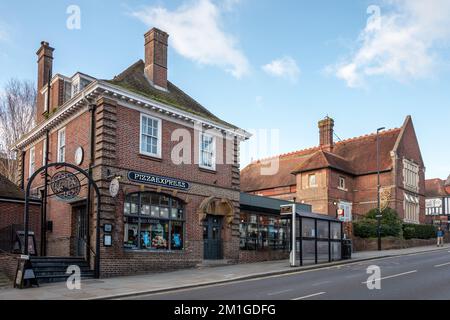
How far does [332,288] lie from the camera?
14.5 m

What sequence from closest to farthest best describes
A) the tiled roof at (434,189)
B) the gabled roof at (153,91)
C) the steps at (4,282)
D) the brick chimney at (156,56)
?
the steps at (4,282) < the gabled roof at (153,91) < the brick chimney at (156,56) < the tiled roof at (434,189)

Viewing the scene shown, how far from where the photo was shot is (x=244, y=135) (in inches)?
1053

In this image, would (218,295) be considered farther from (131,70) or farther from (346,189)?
(346,189)

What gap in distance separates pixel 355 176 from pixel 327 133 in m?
6.17

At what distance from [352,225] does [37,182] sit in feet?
74.5

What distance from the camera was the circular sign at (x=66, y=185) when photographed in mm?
19108

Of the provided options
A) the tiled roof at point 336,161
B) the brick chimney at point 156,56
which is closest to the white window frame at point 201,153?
the brick chimney at point 156,56

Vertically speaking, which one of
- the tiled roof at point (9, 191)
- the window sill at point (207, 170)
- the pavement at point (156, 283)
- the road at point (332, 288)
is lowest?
the pavement at point (156, 283)

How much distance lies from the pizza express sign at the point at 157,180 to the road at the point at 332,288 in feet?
20.7

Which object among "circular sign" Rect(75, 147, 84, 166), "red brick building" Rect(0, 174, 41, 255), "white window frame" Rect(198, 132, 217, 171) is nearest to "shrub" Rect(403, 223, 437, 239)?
"white window frame" Rect(198, 132, 217, 171)

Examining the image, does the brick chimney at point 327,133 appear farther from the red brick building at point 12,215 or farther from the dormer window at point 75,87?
the red brick building at point 12,215

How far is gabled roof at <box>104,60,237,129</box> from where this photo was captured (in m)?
22.5
